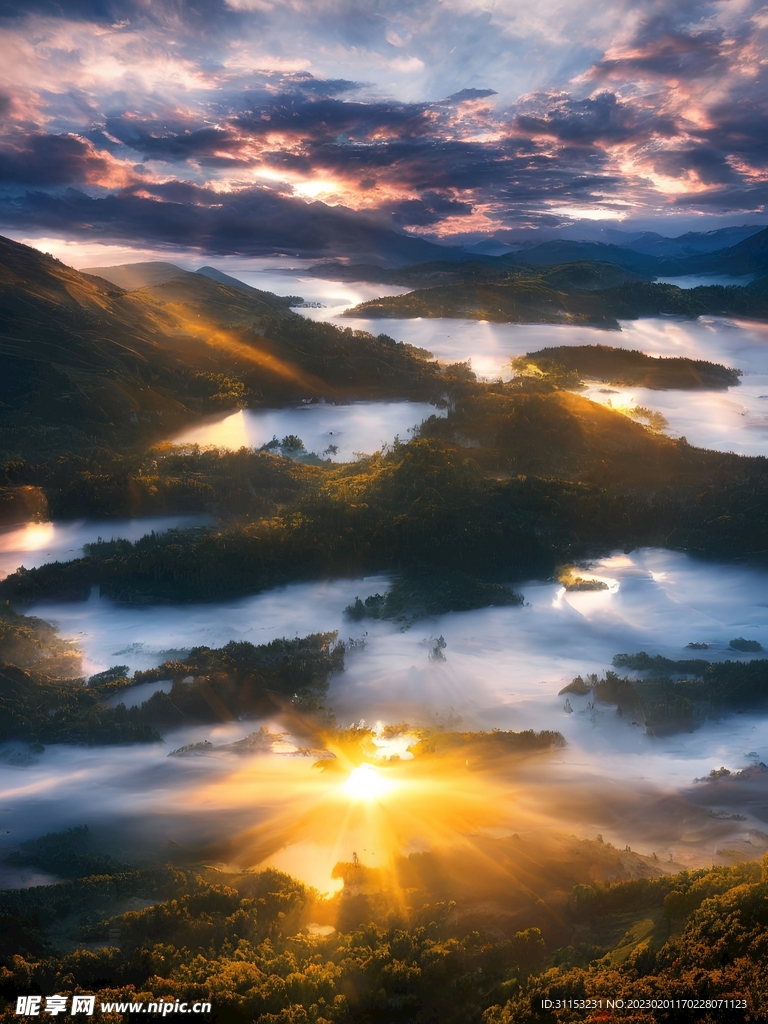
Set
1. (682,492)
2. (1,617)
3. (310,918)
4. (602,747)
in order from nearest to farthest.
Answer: (310,918), (602,747), (1,617), (682,492)

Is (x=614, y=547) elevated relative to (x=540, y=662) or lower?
elevated

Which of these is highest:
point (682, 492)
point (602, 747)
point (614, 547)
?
point (682, 492)

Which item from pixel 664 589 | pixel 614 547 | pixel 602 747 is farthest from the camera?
pixel 614 547

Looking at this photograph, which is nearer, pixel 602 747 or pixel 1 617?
pixel 602 747

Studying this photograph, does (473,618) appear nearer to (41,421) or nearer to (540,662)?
(540,662)

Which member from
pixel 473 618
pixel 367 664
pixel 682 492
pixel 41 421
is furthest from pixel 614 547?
pixel 41 421

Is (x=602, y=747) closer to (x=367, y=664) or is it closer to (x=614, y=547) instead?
(x=367, y=664)

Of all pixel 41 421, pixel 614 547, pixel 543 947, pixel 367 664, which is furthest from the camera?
pixel 41 421

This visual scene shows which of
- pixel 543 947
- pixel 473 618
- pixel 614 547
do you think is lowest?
pixel 543 947

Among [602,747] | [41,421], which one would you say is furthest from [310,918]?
[41,421]
